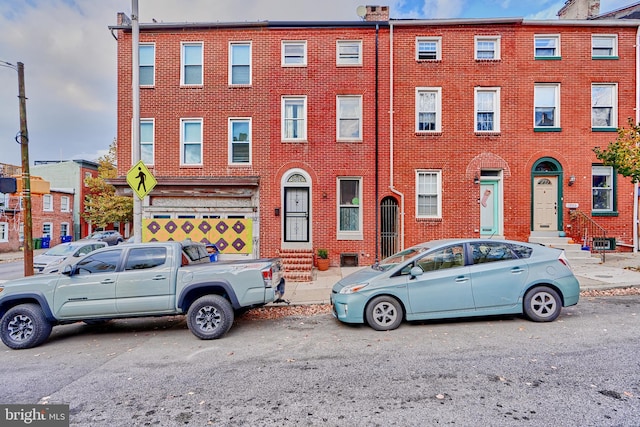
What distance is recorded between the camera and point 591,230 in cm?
1251

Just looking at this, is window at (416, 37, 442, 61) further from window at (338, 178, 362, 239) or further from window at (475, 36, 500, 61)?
→ window at (338, 178, 362, 239)

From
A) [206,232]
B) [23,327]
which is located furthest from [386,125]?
[23,327]

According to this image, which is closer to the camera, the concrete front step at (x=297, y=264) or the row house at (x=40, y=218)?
the concrete front step at (x=297, y=264)

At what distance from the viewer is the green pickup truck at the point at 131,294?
18.5ft

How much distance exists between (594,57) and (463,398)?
603 inches

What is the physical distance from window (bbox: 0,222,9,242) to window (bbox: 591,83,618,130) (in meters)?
37.9

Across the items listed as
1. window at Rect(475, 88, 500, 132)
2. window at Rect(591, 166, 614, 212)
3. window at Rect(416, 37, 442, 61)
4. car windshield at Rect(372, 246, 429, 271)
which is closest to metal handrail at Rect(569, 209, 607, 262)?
window at Rect(591, 166, 614, 212)

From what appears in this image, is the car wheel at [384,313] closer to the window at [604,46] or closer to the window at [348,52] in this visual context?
the window at [348,52]

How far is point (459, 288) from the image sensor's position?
589cm

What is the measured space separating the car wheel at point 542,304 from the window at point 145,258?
22.3 feet

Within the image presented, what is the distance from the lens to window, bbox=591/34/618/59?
12.8m

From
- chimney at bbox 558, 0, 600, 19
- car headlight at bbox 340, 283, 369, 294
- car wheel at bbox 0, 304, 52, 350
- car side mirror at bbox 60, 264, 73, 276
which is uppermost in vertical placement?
chimney at bbox 558, 0, 600, 19

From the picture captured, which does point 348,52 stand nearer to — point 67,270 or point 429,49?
point 429,49

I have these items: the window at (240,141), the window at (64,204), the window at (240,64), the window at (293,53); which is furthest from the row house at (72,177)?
the window at (293,53)
